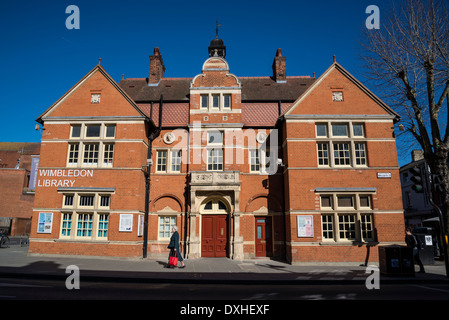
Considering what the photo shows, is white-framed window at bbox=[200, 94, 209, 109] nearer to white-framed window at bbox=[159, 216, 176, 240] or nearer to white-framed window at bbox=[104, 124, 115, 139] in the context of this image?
white-framed window at bbox=[104, 124, 115, 139]

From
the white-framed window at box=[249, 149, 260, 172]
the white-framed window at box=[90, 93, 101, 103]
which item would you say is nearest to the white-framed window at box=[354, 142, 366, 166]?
the white-framed window at box=[249, 149, 260, 172]

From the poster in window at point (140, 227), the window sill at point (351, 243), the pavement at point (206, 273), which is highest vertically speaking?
the poster in window at point (140, 227)

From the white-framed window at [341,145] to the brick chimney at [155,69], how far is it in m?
13.1

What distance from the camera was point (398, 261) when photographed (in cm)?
1241

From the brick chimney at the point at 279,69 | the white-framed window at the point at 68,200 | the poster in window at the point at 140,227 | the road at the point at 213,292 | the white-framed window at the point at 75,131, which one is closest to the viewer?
the road at the point at 213,292

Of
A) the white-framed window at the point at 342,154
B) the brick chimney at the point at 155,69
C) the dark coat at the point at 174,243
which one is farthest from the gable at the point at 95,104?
the white-framed window at the point at 342,154

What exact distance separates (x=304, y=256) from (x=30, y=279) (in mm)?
12720

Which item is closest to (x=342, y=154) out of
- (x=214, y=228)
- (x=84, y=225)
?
(x=214, y=228)

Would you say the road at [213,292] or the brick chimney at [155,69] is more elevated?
the brick chimney at [155,69]

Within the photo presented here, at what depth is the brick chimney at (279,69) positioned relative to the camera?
2273cm

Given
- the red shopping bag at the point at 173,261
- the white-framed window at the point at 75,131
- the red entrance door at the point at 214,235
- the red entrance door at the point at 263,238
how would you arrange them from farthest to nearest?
the white-framed window at the point at 75,131 < the red entrance door at the point at 263,238 < the red entrance door at the point at 214,235 < the red shopping bag at the point at 173,261

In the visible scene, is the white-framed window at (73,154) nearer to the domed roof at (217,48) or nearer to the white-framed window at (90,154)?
the white-framed window at (90,154)
